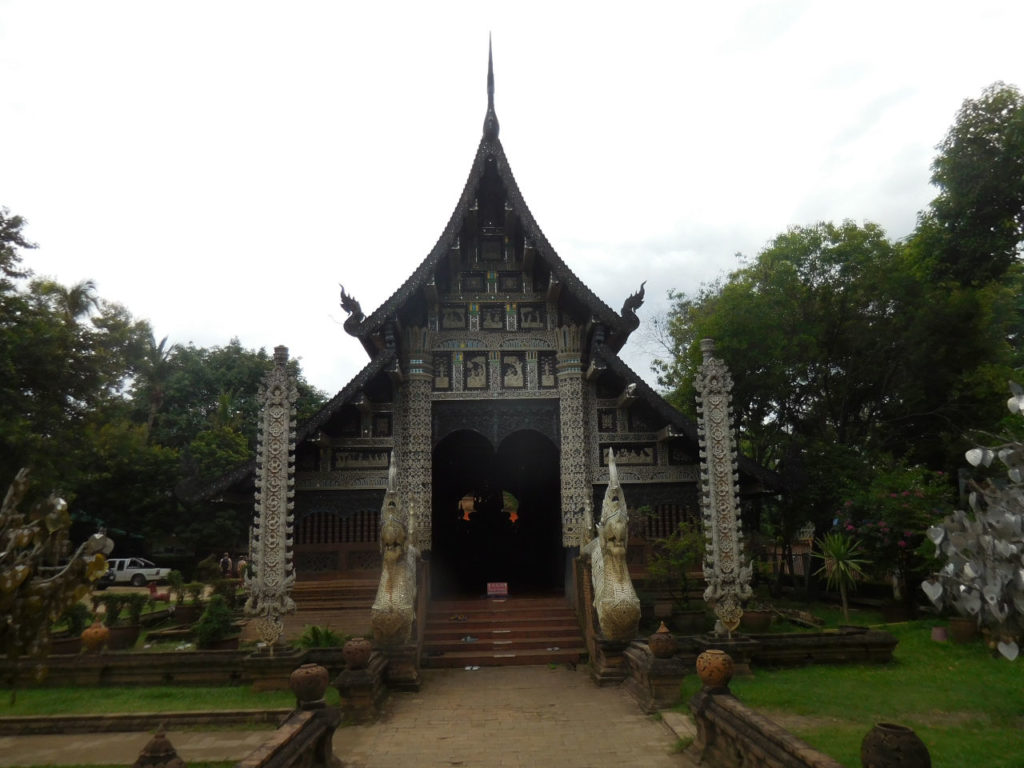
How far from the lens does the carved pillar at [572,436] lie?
11703 mm

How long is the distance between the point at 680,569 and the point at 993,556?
22.8 ft

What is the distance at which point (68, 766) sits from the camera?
5.77 metres

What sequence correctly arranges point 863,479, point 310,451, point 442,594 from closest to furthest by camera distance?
point 310,451
point 442,594
point 863,479

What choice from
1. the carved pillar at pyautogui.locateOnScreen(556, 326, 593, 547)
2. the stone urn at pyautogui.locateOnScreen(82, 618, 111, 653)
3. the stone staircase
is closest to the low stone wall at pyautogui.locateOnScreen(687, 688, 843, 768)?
the stone staircase

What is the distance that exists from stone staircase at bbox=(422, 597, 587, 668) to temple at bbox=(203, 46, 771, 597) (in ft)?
3.29

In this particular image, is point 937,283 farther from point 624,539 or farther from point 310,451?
point 310,451

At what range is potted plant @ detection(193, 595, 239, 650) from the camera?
10.0 metres

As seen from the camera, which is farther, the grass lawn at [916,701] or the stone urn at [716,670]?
the stone urn at [716,670]

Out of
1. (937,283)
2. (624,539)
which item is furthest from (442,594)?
(937,283)

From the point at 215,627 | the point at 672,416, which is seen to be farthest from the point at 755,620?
the point at 215,627

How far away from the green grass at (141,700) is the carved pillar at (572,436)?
15.8 feet

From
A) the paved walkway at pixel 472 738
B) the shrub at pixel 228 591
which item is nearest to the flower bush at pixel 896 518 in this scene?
the paved walkway at pixel 472 738

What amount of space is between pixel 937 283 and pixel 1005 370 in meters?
2.73

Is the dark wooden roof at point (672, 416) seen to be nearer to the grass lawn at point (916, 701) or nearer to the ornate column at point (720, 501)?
the ornate column at point (720, 501)
